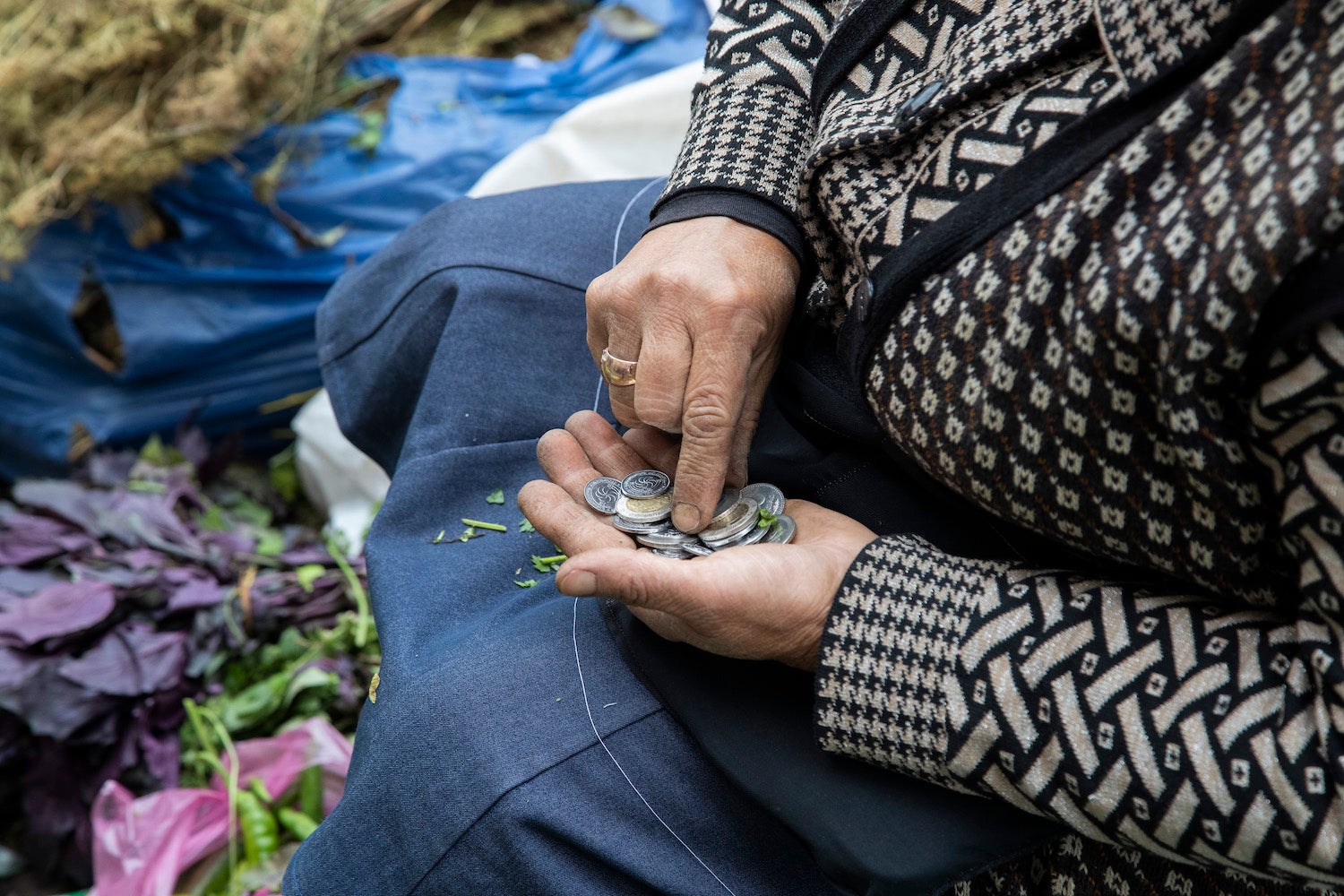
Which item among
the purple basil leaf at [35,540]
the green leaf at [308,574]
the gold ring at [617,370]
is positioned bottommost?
the purple basil leaf at [35,540]

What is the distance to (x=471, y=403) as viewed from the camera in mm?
1415

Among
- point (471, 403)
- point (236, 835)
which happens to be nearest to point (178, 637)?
point (236, 835)

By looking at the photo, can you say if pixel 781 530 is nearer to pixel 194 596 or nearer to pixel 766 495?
pixel 766 495

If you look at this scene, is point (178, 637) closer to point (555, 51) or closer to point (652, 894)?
point (652, 894)

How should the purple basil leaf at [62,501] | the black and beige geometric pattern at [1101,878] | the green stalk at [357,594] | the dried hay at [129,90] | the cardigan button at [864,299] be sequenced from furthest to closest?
the dried hay at [129,90] < the purple basil leaf at [62,501] < the green stalk at [357,594] < the cardigan button at [864,299] < the black and beige geometric pattern at [1101,878]

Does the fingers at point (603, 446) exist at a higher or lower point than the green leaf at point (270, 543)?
higher

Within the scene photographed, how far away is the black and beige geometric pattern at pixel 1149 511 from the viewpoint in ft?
2.38

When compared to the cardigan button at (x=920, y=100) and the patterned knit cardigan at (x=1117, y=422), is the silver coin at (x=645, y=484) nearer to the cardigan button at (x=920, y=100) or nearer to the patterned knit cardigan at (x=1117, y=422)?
the patterned knit cardigan at (x=1117, y=422)

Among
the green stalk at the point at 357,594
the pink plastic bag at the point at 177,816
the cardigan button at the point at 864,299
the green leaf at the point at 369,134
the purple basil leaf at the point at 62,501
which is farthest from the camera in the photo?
the green leaf at the point at 369,134

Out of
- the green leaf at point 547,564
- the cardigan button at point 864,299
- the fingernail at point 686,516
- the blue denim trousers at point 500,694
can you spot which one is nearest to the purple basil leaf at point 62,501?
the blue denim trousers at point 500,694

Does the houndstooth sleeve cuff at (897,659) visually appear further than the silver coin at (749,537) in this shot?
No

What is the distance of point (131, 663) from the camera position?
2031mm

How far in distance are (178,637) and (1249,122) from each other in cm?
204

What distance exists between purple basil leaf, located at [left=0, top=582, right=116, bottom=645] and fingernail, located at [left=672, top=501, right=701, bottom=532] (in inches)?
57.8
